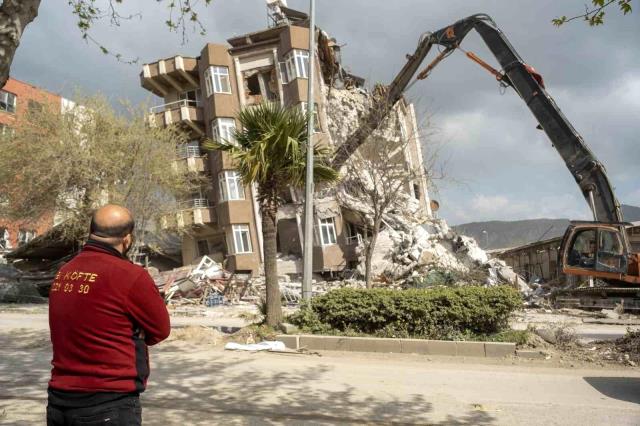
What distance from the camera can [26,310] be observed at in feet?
67.4

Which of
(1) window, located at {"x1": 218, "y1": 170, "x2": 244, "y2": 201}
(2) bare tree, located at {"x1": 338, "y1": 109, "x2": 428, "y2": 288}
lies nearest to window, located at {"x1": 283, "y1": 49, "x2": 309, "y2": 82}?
(1) window, located at {"x1": 218, "y1": 170, "x2": 244, "y2": 201}

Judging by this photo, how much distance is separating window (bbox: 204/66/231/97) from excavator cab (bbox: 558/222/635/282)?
23.5 m

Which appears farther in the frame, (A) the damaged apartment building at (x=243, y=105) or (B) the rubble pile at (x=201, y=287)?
(A) the damaged apartment building at (x=243, y=105)

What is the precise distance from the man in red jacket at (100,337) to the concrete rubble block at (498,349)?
27.2ft

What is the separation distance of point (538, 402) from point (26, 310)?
2017 centimetres

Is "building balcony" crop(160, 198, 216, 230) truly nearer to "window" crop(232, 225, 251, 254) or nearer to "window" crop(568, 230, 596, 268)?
"window" crop(232, 225, 251, 254)

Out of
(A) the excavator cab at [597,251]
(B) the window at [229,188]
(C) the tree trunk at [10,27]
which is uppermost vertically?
(B) the window at [229,188]

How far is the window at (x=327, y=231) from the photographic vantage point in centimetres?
2930

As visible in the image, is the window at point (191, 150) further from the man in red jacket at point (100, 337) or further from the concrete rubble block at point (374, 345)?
the man in red jacket at point (100, 337)

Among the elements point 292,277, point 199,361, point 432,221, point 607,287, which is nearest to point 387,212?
point 432,221

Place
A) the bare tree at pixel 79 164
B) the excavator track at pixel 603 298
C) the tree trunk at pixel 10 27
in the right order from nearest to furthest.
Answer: the tree trunk at pixel 10 27 < the excavator track at pixel 603 298 < the bare tree at pixel 79 164

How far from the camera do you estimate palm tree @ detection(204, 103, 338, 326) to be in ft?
36.0

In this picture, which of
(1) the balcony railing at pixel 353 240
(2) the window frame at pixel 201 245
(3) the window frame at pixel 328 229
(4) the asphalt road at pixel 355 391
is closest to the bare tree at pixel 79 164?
(3) the window frame at pixel 328 229

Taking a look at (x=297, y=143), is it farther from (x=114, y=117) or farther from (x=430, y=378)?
(x=114, y=117)
